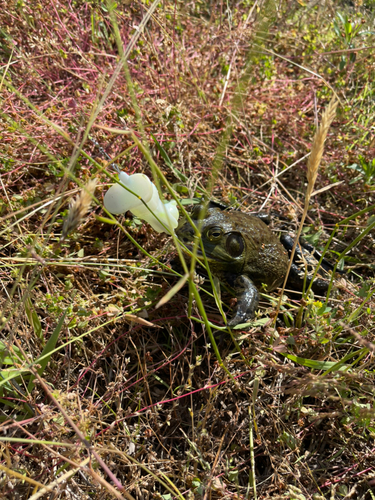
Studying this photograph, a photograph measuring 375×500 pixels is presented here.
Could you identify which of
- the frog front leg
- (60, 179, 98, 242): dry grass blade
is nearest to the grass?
(60, 179, 98, 242): dry grass blade

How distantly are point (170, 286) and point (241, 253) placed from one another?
1.85 feet

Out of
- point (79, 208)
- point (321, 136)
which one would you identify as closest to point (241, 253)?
point (321, 136)

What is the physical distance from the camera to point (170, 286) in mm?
2602

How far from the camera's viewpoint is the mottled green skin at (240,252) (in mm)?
2621

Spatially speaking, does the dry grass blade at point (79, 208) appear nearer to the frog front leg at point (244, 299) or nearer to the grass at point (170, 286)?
the grass at point (170, 286)

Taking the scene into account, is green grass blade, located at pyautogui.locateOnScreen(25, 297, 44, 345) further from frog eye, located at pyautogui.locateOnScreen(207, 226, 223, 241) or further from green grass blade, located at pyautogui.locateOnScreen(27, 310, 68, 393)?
frog eye, located at pyautogui.locateOnScreen(207, 226, 223, 241)

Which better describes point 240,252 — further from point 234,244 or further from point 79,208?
point 79,208

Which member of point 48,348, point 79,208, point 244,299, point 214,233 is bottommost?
point 244,299

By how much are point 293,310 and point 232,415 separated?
0.87m

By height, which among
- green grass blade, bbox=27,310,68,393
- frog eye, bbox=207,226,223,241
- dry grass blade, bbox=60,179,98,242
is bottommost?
green grass blade, bbox=27,310,68,393

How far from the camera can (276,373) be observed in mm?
2527

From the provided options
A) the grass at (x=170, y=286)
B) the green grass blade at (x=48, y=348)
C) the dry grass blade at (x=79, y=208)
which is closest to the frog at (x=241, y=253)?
the grass at (x=170, y=286)

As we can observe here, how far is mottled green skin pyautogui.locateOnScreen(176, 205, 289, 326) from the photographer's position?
2.62 m

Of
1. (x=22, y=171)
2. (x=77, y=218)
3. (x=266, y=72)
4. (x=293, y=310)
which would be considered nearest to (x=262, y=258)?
(x=293, y=310)
